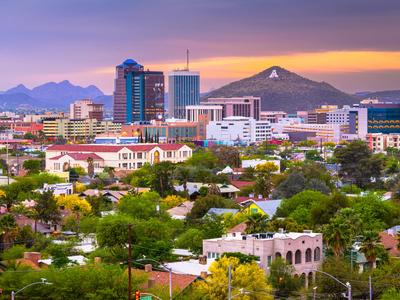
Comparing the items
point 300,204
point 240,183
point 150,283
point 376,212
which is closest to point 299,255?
point 150,283

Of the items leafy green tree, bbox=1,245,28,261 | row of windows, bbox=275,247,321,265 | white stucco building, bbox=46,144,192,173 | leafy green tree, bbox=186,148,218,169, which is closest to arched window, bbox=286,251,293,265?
row of windows, bbox=275,247,321,265

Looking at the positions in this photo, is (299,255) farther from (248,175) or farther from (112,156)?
(112,156)

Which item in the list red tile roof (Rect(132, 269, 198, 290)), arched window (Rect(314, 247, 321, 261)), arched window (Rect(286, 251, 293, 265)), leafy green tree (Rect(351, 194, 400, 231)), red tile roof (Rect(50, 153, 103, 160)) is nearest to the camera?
red tile roof (Rect(132, 269, 198, 290))

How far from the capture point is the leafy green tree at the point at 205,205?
86.2 m

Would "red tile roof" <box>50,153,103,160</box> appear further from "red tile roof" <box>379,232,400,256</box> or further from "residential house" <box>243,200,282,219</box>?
"red tile roof" <box>379,232,400,256</box>

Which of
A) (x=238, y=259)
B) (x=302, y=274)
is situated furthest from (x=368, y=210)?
(x=238, y=259)

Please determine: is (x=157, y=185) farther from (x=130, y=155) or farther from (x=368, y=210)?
(x=130, y=155)

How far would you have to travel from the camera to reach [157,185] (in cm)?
11125

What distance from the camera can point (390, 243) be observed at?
2667 inches

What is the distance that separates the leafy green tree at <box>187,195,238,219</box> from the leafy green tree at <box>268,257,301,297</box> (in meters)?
28.3

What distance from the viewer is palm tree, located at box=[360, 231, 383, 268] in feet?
193

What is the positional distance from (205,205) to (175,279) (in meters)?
37.3

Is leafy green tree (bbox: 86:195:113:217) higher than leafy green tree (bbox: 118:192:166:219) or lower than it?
lower

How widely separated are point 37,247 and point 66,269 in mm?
17676
